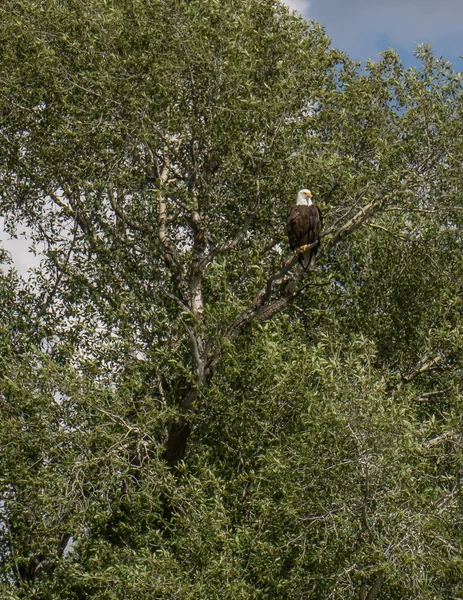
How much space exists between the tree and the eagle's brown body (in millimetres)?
596

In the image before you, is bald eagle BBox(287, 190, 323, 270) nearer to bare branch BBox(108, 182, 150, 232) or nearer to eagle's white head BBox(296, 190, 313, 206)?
eagle's white head BBox(296, 190, 313, 206)

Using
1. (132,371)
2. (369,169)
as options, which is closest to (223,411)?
(132,371)

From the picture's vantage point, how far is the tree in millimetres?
15969

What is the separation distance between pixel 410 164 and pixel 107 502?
877 centimetres

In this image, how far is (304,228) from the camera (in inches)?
710

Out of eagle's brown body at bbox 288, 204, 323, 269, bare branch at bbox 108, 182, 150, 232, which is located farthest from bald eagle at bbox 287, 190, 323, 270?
bare branch at bbox 108, 182, 150, 232

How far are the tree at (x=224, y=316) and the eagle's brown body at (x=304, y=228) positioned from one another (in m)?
0.60

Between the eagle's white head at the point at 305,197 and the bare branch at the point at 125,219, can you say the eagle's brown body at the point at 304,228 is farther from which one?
the bare branch at the point at 125,219

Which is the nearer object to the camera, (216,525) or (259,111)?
(216,525)

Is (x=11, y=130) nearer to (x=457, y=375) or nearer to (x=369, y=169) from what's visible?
(x=369, y=169)

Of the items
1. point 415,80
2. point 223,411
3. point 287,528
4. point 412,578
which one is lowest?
point 412,578

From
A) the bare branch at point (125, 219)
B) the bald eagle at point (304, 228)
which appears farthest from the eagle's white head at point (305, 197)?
the bare branch at point (125, 219)

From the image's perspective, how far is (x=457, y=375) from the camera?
19.9 metres

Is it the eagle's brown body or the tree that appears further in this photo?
the eagle's brown body
